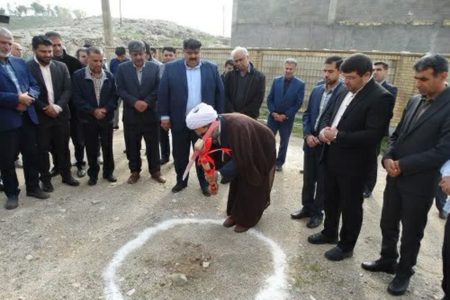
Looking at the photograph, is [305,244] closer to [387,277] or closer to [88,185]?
[387,277]

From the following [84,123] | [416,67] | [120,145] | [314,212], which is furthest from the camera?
[120,145]

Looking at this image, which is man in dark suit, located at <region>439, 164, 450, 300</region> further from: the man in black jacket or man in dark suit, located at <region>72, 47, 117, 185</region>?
man in dark suit, located at <region>72, 47, 117, 185</region>

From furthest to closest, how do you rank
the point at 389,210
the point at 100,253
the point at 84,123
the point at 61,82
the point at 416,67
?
the point at 84,123 < the point at 61,82 < the point at 100,253 < the point at 389,210 < the point at 416,67

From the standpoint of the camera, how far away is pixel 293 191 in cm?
577

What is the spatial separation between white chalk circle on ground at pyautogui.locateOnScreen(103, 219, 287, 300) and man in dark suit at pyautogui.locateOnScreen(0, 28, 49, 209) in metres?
1.92

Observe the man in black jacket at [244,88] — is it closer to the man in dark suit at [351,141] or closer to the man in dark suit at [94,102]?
the man in dark suit at [94,102]

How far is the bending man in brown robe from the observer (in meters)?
3.83

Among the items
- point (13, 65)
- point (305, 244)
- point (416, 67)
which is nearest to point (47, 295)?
point (305, 244)

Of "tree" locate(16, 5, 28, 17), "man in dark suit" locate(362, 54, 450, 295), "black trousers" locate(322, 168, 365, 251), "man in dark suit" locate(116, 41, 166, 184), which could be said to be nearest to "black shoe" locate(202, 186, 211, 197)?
"man in dark suit" locate(116, 41, 166, 184)

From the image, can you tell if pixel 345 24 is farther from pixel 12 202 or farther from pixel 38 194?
pixel 12 202

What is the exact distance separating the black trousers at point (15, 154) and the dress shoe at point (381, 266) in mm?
4546

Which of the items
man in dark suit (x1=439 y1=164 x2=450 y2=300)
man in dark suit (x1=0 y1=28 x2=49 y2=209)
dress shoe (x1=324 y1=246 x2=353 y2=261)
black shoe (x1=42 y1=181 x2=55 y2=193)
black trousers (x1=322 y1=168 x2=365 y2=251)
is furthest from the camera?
black shoe (x1=42 y1=181 x2=55 y2=193)

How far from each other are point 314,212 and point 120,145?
16.4ft

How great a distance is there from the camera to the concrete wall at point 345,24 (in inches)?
677
